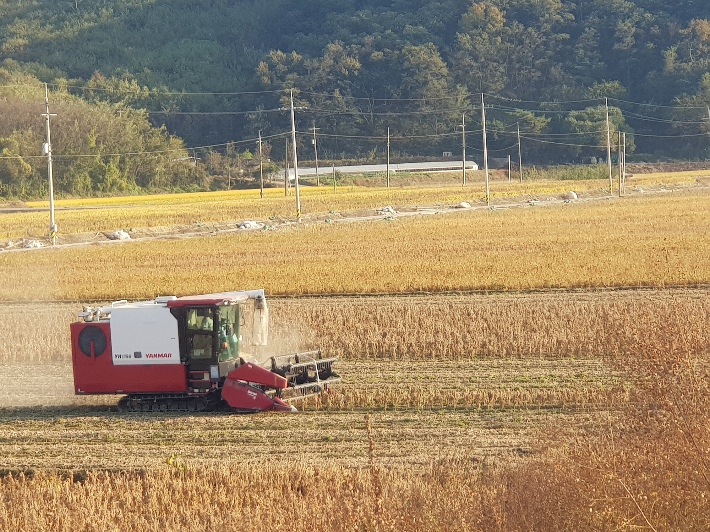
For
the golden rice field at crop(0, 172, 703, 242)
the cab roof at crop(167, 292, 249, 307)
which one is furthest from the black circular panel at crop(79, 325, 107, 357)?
the golden rice field at crop(0, 172, 703, 242)

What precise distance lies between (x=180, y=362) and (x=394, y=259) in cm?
1672

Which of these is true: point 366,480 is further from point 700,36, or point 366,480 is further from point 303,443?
point 700,36

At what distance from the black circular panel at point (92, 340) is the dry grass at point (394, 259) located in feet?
33.6

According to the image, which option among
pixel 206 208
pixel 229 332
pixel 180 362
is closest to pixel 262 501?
pixel 180 362

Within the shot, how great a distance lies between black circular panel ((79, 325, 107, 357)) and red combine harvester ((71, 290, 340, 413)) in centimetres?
1

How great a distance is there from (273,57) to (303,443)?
368ft

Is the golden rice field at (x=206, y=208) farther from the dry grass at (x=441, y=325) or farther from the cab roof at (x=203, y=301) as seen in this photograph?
the cab roof at (x=203, y=301)

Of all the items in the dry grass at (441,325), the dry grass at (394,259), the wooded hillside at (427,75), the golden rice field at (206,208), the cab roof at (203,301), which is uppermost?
the wooded hillside at (427,75)

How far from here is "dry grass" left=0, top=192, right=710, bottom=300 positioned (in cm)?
2348

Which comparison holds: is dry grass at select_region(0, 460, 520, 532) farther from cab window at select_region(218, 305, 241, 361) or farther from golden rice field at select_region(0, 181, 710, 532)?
cab window at select_region(218, 305, 241, 361)

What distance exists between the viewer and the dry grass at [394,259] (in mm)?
23484

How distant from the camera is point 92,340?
12680mm

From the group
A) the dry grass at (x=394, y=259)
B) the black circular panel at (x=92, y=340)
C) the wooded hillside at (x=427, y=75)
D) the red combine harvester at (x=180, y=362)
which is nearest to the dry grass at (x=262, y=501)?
the red combine harvester at (x=180, y=362)

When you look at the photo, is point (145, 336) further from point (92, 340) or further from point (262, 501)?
point (262, 501)
